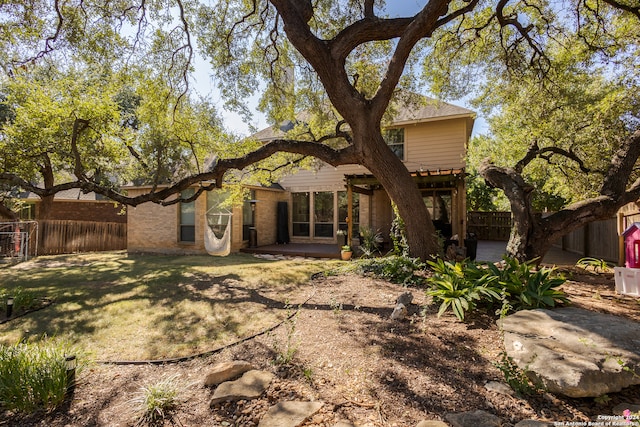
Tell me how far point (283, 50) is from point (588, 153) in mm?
7910

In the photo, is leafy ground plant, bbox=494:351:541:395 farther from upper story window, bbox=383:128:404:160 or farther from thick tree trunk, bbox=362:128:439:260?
upper story window, bbox=383:128:404:160

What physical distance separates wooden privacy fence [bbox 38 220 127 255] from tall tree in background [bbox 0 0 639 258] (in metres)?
6.99

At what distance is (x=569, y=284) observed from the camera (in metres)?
5.40

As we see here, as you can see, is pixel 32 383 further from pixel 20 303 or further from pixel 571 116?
pixel 571 116

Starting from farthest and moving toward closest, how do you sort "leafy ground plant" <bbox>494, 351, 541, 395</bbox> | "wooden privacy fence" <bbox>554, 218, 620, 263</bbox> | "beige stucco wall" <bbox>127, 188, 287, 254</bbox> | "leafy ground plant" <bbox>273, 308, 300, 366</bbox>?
"beige stucco wall" <bbox>127, 188, 287, 254</bbox>
"wooden privacy fence" <bbox>554, 218, 620, 263</bbox>
"leafy ground plant" <bbox>273, 308, 300, 366</bbox>
"leafy ground plant" <bbox>494, 351, 541, 395</bbox>

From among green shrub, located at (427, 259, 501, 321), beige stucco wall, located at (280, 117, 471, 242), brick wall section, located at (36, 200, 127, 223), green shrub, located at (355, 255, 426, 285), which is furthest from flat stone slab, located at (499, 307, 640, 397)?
brick wall section, located at (36, 200, 127, 223)

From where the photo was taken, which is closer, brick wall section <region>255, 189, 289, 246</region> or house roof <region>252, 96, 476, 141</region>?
house roof <region>252, 96, 476, 141</region>

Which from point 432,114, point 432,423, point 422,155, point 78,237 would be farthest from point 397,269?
point 78,237

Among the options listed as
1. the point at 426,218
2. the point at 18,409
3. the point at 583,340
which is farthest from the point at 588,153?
the point at 18,409

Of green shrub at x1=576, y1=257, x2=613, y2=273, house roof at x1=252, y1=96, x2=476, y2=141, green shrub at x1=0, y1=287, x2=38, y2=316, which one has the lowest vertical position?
green shrub at x1=0, y1=287, x2=38, y2=316

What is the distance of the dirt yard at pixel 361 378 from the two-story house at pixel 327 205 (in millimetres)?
6619

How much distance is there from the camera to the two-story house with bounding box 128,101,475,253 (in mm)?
10797

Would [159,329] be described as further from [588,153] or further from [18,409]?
[588,153]

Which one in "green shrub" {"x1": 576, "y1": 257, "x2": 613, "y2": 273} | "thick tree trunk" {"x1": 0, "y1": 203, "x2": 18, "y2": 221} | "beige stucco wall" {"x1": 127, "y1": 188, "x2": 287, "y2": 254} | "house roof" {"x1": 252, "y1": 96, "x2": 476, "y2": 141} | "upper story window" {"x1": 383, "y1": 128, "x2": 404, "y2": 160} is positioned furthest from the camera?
"upper story window" {"x1": 383, "y1": 128, "x2": 404, "y2": 160}
